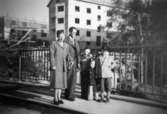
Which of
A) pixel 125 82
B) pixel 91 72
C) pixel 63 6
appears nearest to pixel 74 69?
pixel 91 72

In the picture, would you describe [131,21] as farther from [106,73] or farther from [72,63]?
[72,63]

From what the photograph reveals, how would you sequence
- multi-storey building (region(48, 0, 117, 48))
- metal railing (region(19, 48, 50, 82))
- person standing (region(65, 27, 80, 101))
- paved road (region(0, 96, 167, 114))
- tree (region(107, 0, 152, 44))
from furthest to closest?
metal railing (region(19, 48, 50, 82)) < person standing (region(65, 27, 80, 101)) < paved road (region(0, 96, 167, 114)) < multi-storey building (region(48, 0, 117, 48)) < tree (region(107, 0, 152, 44))

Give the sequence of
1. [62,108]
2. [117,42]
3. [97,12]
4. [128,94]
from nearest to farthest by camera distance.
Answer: [97,12] < [62,108] < [128,94] < [117,42]

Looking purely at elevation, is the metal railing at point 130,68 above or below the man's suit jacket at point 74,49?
A: below

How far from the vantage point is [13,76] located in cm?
434

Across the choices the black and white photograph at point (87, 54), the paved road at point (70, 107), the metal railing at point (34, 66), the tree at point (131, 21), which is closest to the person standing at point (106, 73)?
the black and white photograph at point (87, 54)

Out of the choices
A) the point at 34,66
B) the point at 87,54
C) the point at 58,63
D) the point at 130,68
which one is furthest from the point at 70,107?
the point at 34,66

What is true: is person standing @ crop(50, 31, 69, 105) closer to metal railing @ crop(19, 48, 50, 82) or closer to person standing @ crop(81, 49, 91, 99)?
person standing @ crop(81, 49, 91, 99)

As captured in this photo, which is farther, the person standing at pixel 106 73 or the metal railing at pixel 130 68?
the person standing at pixel 106 73

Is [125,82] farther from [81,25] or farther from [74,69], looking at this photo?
[81,25]

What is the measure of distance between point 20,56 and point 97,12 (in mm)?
2707

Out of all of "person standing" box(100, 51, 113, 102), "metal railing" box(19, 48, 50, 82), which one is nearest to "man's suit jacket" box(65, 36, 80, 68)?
"person standing" box(100, 51, 113, 102)

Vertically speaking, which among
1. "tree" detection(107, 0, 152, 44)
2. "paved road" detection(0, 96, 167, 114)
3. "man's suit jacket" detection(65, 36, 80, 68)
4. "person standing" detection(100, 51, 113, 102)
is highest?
"tree" detection(107, 0, 152, 44)

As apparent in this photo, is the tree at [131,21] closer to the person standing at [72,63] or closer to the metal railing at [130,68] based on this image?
the metal railing at [130,68]
